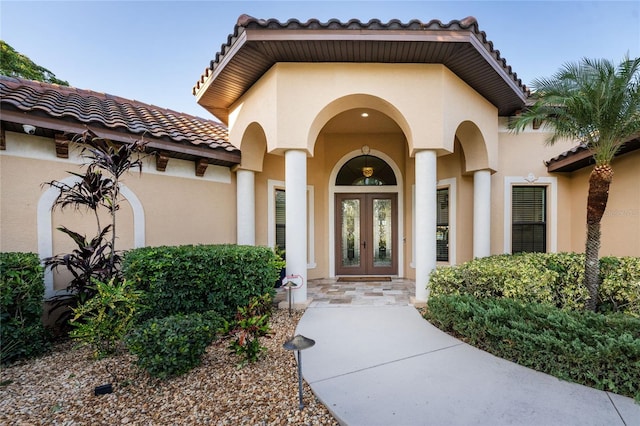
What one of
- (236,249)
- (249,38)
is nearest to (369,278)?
(236,249)

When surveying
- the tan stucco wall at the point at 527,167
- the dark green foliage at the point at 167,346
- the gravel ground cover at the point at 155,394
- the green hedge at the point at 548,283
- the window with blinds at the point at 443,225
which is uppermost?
the tan stucco wall at the point at 527,167

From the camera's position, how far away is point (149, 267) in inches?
185

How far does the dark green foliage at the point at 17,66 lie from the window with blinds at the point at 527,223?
2070 centimetres

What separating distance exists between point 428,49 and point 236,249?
5.45 m

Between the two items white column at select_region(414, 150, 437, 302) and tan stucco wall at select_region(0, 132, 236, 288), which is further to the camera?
white column at select_region(414, 150, 437, 302)

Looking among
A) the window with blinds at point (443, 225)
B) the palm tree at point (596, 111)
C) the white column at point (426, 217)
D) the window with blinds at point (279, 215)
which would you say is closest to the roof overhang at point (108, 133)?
the window with blinds at point (279, 215)

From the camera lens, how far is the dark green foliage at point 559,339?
2928 millimetres

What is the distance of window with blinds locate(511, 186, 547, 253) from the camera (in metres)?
8.52

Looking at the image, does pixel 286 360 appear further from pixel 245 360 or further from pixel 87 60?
pixel 87 60

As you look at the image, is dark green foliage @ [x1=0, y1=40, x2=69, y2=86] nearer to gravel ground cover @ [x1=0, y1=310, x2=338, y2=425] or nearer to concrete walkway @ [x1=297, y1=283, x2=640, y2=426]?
gravel ground cover @ [x1=0, y1=310, x2=338, y2=425]

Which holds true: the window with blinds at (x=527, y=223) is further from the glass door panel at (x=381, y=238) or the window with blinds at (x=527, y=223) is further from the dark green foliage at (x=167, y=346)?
the dark green foliage at (x=167, y=346)

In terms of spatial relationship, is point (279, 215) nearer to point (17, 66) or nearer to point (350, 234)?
point (350, 234)

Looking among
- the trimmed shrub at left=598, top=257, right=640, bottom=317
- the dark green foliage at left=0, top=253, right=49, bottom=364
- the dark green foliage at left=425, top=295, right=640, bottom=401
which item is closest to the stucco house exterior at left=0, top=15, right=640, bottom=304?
the dark green foliage at left=0, top=253, right=49, bottom=364

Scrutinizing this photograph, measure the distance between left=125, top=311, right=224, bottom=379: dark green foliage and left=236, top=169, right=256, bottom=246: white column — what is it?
4067mm
